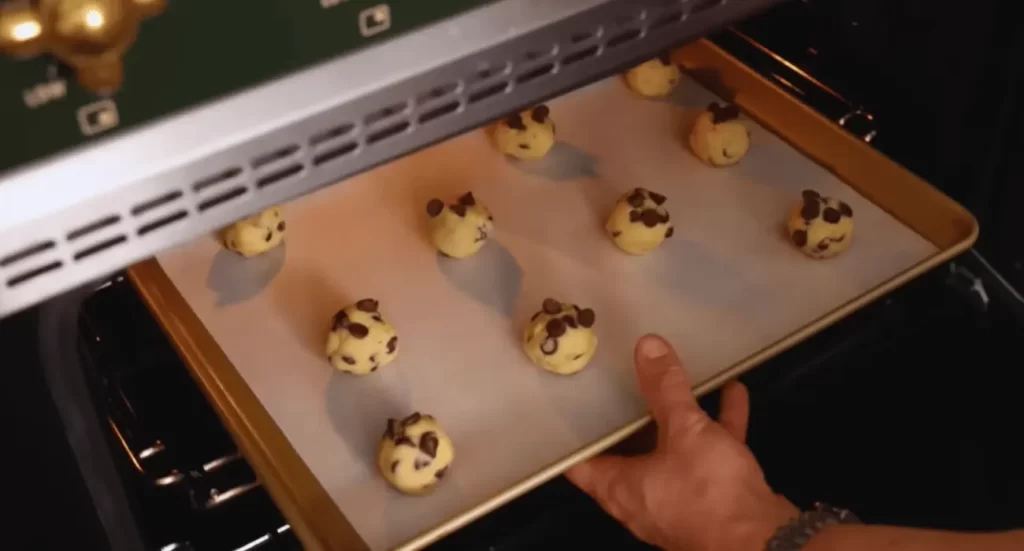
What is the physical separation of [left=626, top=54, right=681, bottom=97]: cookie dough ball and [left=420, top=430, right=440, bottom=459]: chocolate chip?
21.9 inches

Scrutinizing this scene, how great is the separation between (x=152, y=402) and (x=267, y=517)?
0.15 meters

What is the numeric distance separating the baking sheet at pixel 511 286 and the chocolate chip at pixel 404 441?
0.15 feet

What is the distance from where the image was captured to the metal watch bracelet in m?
0.66

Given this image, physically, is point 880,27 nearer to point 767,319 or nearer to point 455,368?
point 767,319

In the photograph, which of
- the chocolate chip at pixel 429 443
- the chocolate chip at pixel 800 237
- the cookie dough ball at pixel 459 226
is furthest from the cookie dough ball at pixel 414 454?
the chocolate chip at pixel 800 237

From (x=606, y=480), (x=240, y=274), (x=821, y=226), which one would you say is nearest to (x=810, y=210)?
(x=821, y=226)

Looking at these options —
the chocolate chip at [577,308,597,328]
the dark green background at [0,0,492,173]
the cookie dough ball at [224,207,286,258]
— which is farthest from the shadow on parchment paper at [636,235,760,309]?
the dark green background at [0,0,492,173]

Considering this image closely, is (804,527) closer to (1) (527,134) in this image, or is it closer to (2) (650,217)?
(2) (650,217)

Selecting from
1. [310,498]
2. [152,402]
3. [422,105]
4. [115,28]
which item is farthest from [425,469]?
[115,28]

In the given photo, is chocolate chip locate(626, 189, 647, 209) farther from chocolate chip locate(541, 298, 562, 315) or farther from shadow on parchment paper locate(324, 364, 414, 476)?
shadow on parchment paper locate(324, 364, 414, 476)

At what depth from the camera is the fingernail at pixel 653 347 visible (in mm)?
812

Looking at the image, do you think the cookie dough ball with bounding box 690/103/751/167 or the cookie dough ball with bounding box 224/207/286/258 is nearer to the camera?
the cookie dough ball with bounding box 224/207/286/258

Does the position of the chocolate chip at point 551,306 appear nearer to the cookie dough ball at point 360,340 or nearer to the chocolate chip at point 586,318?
→ the chocolate chip at point 586,318

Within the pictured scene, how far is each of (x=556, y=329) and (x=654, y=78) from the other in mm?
436
